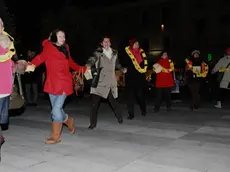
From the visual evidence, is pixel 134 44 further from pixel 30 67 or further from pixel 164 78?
pixel 30 67

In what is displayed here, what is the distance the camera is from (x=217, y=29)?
144 ft

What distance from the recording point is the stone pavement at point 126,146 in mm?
4590

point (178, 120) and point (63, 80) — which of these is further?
point (178, 120)

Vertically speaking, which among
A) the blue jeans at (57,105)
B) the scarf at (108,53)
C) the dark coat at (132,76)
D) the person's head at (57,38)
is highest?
the person's head at (57,38)

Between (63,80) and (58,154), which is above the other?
(63,80)

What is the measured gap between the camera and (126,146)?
565 centimetres

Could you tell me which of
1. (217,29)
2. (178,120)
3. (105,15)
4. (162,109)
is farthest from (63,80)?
(105,15)

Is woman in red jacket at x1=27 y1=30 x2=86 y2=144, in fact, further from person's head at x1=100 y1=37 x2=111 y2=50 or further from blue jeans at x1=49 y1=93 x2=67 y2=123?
person's head at x1=100 y1=37 x2=111 y2=50

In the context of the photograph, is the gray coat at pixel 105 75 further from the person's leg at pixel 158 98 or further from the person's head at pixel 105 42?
the person's leg at pixel 158 98

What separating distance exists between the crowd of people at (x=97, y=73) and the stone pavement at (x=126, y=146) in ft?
1.32

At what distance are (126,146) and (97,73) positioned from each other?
79.4 inches

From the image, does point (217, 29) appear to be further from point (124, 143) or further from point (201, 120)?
point (124, 143)

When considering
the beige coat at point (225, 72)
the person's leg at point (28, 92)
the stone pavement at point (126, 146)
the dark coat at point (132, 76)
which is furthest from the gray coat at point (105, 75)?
the person's leg at point (28, 92)

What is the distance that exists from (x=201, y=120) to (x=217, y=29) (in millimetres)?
38127
